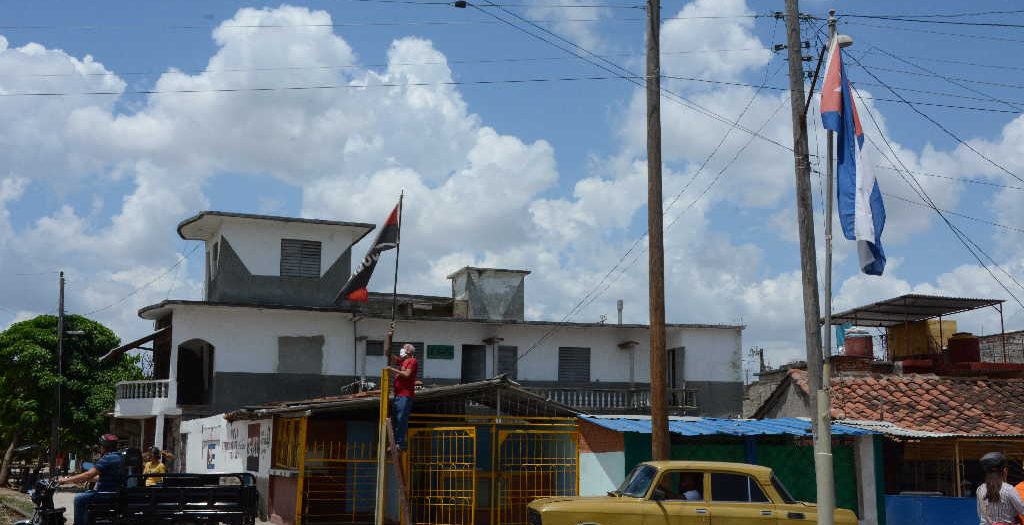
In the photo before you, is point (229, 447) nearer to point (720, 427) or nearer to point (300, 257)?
point (300, 257)

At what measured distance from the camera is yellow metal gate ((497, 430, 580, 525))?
20922 mm

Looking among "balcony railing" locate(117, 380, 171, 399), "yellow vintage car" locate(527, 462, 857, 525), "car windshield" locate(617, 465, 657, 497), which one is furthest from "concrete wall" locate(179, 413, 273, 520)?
"yellow vintage car" locate(527, 462, 857, 525)

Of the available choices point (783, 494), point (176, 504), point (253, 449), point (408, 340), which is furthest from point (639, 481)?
point (408, 340)

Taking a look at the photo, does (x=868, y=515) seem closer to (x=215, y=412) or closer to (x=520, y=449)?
(x=520, y=449)

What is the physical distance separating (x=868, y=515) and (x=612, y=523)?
9165mm

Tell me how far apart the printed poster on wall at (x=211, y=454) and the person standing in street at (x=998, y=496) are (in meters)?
22.7

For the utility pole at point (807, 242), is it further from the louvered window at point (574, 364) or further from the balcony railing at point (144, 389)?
the balcony railing at point (144, 389)

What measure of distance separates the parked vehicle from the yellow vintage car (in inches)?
177

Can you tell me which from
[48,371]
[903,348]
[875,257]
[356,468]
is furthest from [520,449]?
[48,371]

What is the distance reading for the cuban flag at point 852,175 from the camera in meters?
12.9

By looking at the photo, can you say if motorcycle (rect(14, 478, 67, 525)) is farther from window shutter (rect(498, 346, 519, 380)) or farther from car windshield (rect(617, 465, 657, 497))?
window shutter (rect(498, 346, 519, 380))

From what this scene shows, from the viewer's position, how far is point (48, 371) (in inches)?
1772

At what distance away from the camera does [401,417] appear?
57.0 feet

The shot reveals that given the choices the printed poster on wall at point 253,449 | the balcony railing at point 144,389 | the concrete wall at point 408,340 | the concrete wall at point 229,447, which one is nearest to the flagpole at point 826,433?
the concrete wall at point 229,447
